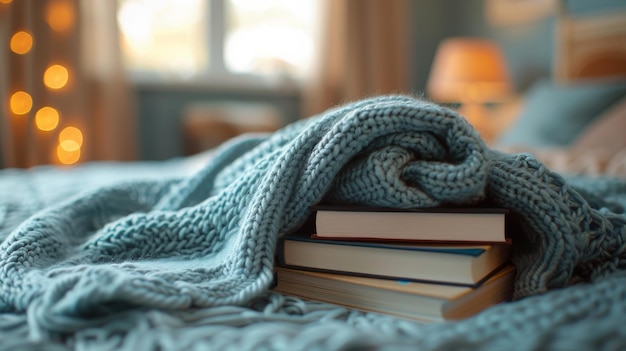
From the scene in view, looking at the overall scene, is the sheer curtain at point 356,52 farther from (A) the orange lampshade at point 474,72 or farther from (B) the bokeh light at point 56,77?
(B) the bokeh light at point 56,77

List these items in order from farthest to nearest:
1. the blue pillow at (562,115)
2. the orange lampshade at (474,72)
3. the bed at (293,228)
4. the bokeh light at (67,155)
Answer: the orange lampshade at (474,72) → the bokeh light at (67,155) → the blue pillow at (562,115) → the bed at (293,228)

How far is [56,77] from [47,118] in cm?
19

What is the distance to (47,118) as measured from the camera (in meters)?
2.55

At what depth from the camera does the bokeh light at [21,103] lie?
248 centimetres

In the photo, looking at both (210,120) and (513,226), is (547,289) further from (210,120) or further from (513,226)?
(210,120)

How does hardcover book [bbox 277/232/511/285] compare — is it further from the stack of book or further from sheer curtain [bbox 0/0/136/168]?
sheer curtain [bbox 0/0/136/168]

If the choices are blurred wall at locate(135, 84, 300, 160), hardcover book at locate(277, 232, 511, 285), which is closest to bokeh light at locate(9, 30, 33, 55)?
blurred wall at locate(135, 84, 300, 160)

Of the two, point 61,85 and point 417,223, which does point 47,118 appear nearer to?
point 61,85

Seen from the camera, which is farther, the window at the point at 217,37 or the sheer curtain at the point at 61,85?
the window at the point at 217,37

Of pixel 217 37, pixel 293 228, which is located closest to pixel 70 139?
pixel 217 37

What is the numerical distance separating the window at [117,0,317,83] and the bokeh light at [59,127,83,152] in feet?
1.43

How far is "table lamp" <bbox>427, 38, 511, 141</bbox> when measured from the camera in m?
2.96

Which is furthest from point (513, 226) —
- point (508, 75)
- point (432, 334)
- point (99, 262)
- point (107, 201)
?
point (508, 75)

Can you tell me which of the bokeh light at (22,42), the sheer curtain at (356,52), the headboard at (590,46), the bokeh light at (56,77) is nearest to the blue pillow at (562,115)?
the headboard at (590,46)
